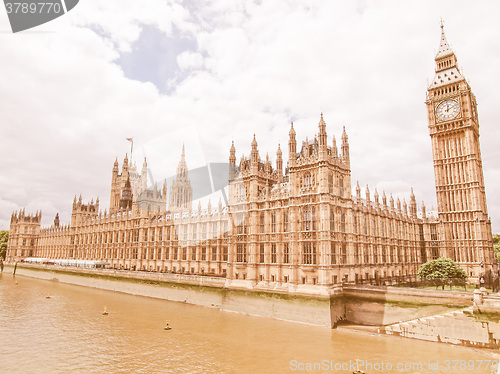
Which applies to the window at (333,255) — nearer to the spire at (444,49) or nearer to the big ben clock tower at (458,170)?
the big ben clock tower at (458,170)

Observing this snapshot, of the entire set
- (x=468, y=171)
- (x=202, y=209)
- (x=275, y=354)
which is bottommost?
(x=275, y=354)

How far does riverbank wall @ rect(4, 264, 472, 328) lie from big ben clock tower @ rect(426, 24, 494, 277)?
4378 centimetres

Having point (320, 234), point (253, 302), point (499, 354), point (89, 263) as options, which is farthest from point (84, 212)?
point (499, 354)

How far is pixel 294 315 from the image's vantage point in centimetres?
4703

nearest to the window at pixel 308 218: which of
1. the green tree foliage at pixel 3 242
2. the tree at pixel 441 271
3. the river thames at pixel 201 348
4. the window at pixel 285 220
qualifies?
the window at pixel 285 220

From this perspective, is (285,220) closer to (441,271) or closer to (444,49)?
(441,271)

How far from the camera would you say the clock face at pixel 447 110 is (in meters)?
83.0

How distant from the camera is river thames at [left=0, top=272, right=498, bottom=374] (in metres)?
31.1

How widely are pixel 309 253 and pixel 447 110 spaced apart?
61323 mm

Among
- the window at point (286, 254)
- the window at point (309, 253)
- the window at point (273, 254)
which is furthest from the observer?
the window at point (273, 254)

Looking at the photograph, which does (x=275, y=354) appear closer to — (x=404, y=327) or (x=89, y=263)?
(x=404, y=327)

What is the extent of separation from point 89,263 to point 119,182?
58749mm

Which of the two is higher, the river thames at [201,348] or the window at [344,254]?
the window at [344,254]

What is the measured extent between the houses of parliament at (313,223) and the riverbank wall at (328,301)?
1780mm
